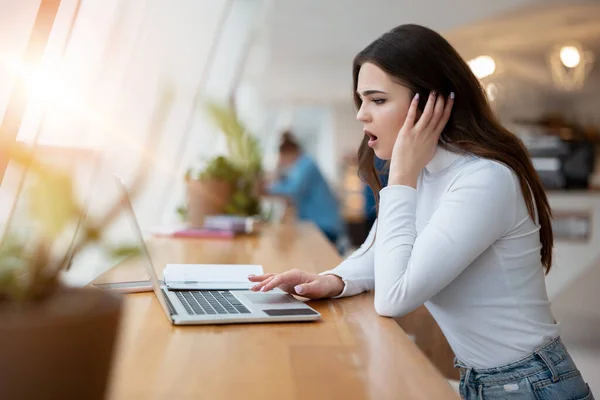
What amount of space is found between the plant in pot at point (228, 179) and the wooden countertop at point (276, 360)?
1897mm

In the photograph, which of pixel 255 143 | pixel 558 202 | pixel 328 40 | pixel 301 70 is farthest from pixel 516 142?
pixel 301 70

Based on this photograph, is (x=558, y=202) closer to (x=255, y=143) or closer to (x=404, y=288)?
(x=255, y=143)

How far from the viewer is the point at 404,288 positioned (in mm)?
1209

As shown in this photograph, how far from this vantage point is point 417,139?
1378 millimetres

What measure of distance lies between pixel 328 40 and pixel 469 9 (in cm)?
189

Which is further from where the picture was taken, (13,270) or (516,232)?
(516,232)

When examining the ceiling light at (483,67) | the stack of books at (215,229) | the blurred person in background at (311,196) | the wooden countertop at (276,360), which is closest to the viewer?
the wooden countertop at (276,360)

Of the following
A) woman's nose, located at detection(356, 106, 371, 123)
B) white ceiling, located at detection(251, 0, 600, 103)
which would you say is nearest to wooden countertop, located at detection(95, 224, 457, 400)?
woman's nose, located at detection(356, 106, 371, 123)

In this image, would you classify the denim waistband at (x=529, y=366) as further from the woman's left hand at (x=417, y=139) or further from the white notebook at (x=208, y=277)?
the white notebook at (x=208, y=277)

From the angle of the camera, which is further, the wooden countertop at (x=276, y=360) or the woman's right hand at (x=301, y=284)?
the woman's right hand at (x=301, y=284)

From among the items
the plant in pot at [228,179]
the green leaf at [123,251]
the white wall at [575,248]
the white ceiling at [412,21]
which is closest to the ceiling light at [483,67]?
the white ceiling at [412,21]

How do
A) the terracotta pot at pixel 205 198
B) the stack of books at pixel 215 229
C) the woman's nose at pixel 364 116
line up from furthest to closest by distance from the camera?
the terracotta pot at pixel 205 198
the stack of books at pixel 215 229
the woman's nose at pixel 364 116

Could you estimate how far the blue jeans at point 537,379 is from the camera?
121cm

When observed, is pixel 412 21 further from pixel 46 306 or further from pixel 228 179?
pixel 46 306
